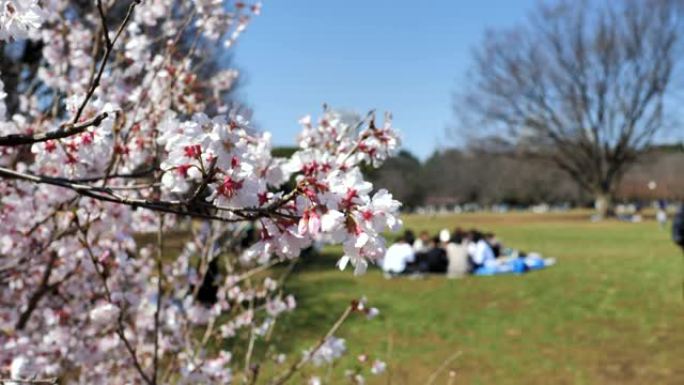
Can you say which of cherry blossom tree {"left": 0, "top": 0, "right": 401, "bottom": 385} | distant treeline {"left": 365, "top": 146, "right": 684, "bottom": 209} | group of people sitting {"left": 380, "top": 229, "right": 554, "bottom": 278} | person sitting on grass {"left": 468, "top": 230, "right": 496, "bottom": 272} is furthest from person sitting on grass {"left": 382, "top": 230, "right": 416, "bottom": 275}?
distant treeline {"left": 365, "top": 146, "right": 684, "bottom": 209}

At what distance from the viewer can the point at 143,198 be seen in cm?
318

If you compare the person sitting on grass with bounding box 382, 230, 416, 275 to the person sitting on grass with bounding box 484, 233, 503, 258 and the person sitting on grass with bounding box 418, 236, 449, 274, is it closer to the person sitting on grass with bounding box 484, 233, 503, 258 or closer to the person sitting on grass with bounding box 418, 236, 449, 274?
the person sitting on grass with bounding box 418, 236, 449, 274

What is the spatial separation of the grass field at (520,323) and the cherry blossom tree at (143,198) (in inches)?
47.6

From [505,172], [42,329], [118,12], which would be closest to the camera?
[42,329]

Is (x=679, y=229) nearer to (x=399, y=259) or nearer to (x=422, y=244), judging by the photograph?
(x=399, y=259)

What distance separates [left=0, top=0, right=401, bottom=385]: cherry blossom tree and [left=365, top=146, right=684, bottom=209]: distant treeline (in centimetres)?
5834

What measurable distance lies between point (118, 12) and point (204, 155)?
1280 cm

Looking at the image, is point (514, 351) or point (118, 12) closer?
point (514, 351)

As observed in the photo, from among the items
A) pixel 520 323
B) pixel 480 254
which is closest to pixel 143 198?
pixel 520 323

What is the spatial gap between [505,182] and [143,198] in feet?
242

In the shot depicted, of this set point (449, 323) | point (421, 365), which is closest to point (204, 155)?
point (421, 365)

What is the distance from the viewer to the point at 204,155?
1.38 metres

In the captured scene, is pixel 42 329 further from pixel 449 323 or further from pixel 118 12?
pixel 118 12

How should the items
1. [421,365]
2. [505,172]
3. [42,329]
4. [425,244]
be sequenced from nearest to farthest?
[42,329] < [421,365] < [425,244] < [505,172]
